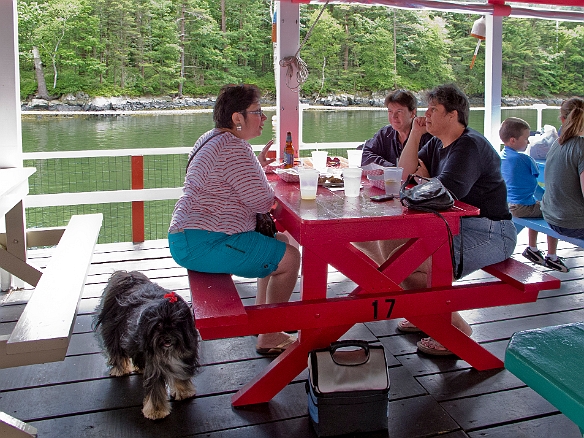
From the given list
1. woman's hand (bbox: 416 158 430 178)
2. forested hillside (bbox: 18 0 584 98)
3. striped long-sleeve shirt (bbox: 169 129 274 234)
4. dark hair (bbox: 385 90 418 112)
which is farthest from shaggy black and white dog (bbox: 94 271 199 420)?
forested hillside (bbox: 18 0 584 98)

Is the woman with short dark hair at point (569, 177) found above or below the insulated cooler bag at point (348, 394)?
above

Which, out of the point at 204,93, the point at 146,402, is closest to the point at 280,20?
the point at 146,402

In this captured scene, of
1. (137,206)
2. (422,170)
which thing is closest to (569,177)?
(422,170)

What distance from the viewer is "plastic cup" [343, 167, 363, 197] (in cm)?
271

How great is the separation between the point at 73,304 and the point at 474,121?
2392 cm

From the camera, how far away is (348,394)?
7.03 feet

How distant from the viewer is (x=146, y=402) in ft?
7.45

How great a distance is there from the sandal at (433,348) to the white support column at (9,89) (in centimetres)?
249

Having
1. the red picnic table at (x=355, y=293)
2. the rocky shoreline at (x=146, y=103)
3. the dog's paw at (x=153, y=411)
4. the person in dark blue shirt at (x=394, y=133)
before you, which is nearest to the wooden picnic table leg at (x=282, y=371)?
the red picnic table at (x=355, y=293)

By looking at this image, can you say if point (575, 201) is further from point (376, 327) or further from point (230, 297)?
point (230, 297)

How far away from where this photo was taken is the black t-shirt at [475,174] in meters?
2.62

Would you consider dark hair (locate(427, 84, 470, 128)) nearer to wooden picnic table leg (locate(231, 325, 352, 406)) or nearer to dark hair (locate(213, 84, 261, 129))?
dark hair (locate(213, 84, 261, 129))

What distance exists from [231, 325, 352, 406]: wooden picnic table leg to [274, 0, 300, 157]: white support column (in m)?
2.20

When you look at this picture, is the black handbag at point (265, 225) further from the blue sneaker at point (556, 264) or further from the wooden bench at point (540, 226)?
the blue sneaker at point (556, 264)
